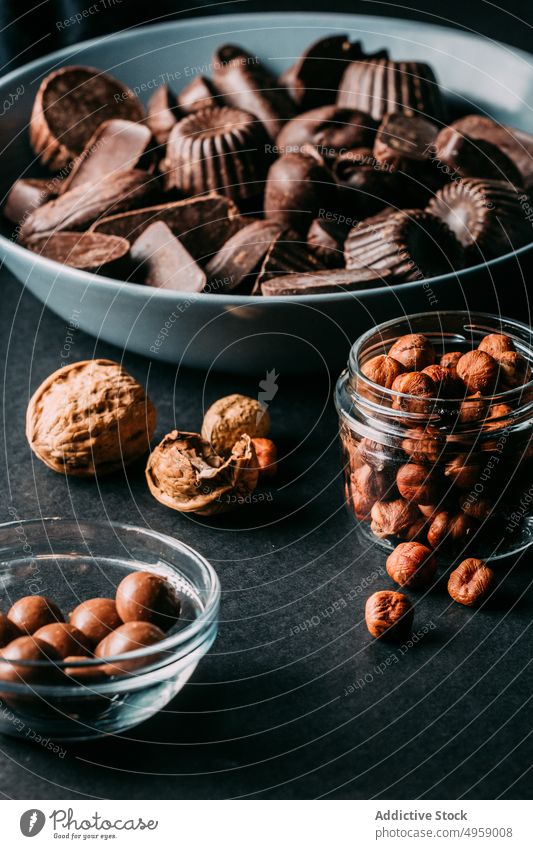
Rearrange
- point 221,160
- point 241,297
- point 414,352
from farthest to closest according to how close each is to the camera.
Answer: point 221,160 → point 241,297 → point 414,352

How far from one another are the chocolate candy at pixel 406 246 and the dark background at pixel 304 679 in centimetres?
18

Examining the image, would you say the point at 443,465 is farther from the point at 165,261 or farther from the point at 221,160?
the point at 221,160

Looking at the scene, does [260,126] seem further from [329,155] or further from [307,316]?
[307,316]

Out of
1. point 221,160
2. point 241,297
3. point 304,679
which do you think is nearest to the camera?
point 304,679

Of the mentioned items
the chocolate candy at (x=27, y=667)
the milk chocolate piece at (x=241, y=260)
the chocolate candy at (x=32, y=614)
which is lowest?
the chocolate candy at (x=32, y=614)

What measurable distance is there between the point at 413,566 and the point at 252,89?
775 mm

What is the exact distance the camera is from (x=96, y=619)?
0.73m

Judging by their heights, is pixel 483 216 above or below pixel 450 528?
above

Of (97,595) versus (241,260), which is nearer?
(97,595)

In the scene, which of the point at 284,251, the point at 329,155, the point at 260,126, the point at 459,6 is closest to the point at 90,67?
the point at 260,126

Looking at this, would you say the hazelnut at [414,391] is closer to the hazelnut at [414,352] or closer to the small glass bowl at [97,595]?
the hazelnut at [414,352]

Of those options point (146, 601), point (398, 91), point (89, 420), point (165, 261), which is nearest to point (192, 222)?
point (165, 261)

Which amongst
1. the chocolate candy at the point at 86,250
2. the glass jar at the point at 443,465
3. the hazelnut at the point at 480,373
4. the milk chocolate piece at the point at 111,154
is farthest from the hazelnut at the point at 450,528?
the milk chocolate piece at the point at 111,154

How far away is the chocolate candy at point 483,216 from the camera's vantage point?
1128mm
